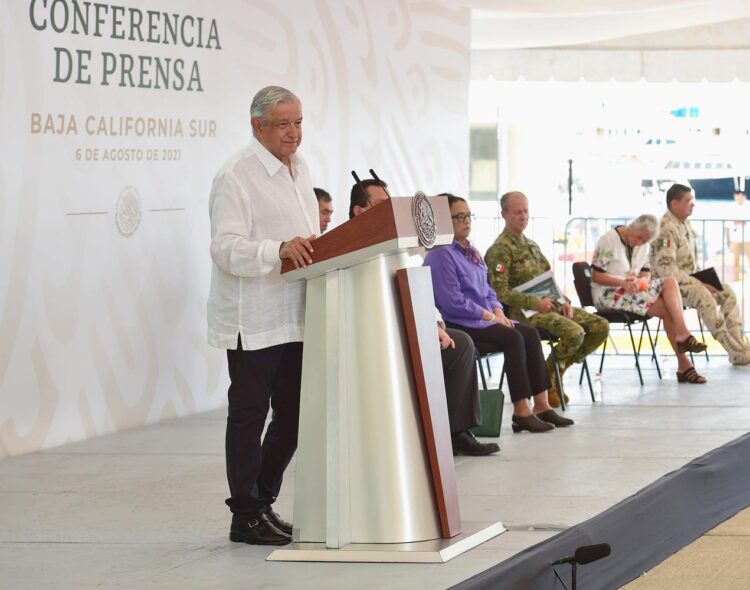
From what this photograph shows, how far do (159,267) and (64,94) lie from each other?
1047mm

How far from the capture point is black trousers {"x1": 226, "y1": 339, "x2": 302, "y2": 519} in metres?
3.83

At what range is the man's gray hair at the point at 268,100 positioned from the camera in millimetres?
3764

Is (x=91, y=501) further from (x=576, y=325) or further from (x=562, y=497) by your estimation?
(x=576, y=325)

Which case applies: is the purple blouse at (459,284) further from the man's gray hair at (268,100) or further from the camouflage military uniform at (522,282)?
the man's gray hair at (268,100)

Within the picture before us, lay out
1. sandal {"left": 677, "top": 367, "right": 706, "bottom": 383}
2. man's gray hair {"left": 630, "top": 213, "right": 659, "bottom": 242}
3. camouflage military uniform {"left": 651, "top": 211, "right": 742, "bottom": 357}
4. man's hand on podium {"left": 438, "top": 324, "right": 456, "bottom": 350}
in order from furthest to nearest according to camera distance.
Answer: camouflage military uniform {"left": 651, "top": 211, "right": 742, "bottom": 357}, sandal {"left": 677, "top": 367, "right": 706, "bottom": 383}, man's gray hair {"left": 630, "top": 213, "right": 659, "bottom": 242}, man's hand on podium {"left": 438, "top": 324, "right": 456, "bottom": 350}

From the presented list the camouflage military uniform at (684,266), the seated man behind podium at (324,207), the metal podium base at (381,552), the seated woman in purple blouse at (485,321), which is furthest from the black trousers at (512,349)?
the metal podium base at (381,552)

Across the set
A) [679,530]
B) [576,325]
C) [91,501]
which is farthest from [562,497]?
[576,325]

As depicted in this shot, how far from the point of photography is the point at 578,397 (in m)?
7.51

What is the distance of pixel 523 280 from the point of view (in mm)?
7027

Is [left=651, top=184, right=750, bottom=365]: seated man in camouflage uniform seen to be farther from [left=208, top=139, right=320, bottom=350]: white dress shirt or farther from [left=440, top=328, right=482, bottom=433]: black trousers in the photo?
[left=208, top=139, right=320, bottom=350]: white dress shirt

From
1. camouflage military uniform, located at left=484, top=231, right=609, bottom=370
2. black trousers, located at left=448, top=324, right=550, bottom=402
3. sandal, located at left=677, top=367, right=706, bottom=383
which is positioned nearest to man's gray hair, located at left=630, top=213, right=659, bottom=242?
sandal, located at left=677, top=367, right=706, bottom=383

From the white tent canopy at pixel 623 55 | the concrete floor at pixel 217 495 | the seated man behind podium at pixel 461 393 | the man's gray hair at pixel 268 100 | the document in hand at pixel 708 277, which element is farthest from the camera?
the white tent canopy at pixel 623 55

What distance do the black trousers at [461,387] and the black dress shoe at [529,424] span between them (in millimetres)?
653

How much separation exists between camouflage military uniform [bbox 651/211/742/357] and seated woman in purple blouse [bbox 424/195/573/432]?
2242mm
